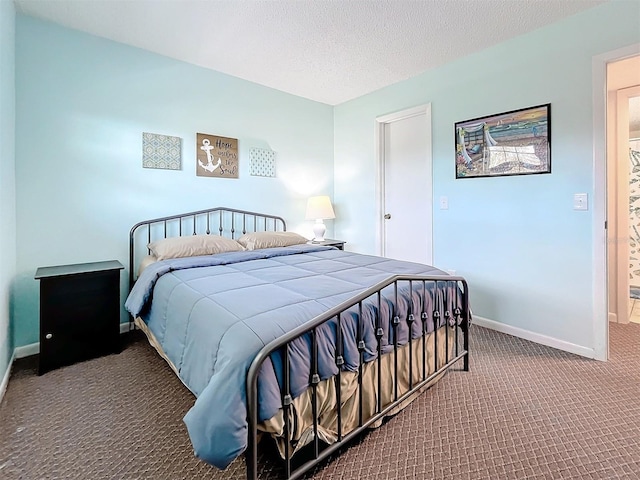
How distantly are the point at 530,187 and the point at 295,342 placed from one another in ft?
8.16

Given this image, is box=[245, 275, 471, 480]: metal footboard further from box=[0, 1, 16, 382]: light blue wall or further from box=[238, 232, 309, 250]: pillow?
box=[0, 1, 16, 382]: light blue wall

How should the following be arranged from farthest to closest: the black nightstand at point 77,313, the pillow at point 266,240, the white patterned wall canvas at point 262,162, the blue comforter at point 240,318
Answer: the white patterned wall canvas at point 262,162
the pillow at point 266,240
the black nightstand at point 77,313
the blue comforter at point 240,318

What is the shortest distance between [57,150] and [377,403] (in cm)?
296

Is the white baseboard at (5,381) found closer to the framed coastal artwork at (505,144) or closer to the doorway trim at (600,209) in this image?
the framed coastal artwork at (505,144)

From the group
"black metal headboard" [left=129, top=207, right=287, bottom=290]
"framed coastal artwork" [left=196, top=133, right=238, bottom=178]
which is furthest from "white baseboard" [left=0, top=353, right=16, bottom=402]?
"framed coastal artwork" [left=196, top=133, right=238, bottom=178]

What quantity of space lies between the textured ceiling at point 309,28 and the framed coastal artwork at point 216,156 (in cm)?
72

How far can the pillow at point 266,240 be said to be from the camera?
3215mm

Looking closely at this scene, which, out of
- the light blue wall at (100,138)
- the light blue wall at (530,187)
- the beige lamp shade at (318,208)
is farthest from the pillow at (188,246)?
the light blue wall at (530,187)

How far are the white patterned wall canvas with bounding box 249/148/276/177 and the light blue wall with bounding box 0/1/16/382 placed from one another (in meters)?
1.98

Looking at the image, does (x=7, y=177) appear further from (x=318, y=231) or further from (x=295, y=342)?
(x=318, y=231)

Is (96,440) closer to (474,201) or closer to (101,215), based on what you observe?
(101,215)

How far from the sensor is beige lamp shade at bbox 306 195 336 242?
4.02 m

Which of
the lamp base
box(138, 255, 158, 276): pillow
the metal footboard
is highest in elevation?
the lamp base

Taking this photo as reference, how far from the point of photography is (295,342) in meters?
1.28
